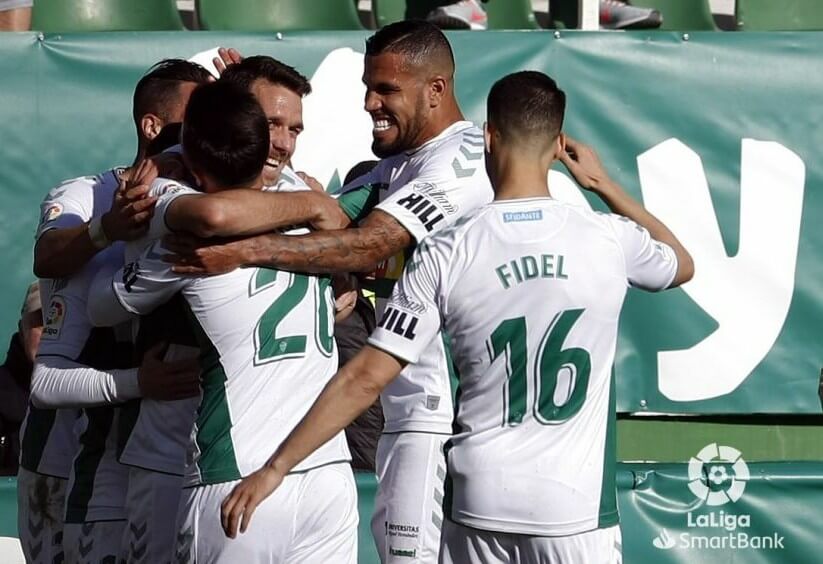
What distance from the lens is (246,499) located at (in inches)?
153

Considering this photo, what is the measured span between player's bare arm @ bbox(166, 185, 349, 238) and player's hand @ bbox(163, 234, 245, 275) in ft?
0.09

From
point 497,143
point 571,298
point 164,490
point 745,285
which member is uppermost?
point 497,143

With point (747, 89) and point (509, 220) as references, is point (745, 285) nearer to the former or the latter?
point (747, 89)

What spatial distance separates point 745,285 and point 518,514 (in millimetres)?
3676

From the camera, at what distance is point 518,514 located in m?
4.08

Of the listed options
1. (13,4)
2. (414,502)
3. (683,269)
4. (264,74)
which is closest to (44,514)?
(414,502)

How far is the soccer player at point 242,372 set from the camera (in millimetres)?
3979

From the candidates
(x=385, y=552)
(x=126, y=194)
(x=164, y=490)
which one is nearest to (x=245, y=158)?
(x=126, y=194)

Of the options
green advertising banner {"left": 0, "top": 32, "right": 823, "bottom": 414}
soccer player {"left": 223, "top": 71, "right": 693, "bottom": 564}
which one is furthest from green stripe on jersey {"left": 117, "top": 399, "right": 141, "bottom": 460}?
green advertising banner {"left": 0, "top": 32, "right": 823, "bottom": 414}

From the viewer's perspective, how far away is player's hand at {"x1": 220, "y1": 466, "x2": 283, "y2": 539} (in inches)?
153

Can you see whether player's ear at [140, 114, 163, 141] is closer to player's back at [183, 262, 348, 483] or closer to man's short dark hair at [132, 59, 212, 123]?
man's short dark hair at [132, 59, 212, 123]

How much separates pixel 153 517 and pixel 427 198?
4.25 feet

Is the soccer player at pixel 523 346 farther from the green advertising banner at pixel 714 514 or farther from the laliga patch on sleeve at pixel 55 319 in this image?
the green advertising banner at pixel 714 514

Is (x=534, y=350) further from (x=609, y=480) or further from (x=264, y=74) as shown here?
(x=264, y=74)
